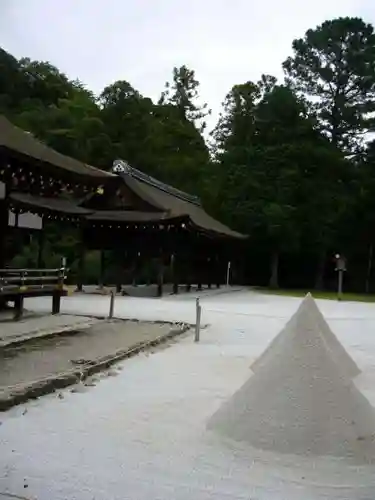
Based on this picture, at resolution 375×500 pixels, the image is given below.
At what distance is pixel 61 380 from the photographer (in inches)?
234

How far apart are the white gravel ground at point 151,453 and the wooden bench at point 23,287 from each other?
373 centimetres

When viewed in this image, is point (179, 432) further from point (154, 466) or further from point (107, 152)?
point (107, 152)

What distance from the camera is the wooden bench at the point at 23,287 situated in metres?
10.2

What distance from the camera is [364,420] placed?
414 centimetres

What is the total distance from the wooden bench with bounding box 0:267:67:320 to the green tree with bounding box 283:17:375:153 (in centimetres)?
2283

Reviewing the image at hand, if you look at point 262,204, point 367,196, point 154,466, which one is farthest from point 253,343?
point 367,196

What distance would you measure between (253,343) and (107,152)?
73.3 feet

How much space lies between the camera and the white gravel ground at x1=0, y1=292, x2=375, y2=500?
3396 millimetres

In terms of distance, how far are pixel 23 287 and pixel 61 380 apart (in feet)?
16.1

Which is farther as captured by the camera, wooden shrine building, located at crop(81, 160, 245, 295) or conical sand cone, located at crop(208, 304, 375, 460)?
wooden shrine building, located at crop(81, 160, 245, 295)

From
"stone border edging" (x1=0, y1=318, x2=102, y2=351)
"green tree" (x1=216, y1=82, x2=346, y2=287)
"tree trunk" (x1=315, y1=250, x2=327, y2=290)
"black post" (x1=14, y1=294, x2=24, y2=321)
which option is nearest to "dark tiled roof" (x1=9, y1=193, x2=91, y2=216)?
"black post" (x1=14, y1=294, x2=24, y2=321)

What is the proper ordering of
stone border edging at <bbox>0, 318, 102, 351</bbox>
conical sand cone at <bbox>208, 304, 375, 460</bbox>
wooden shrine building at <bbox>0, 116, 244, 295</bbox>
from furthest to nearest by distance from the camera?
wooden shrine building at <bbox>0, 116, 244, 295</bbox>, stone border edging at <bbox>0, 318, 102, 351</bbox>, conical sand cone at <bbox>208, 304, 375, 460</bbox>

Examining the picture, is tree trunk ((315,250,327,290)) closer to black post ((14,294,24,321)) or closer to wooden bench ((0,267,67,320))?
wooden bench ((0,267,67,320))

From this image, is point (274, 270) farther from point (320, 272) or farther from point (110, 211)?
point (110, 211)
